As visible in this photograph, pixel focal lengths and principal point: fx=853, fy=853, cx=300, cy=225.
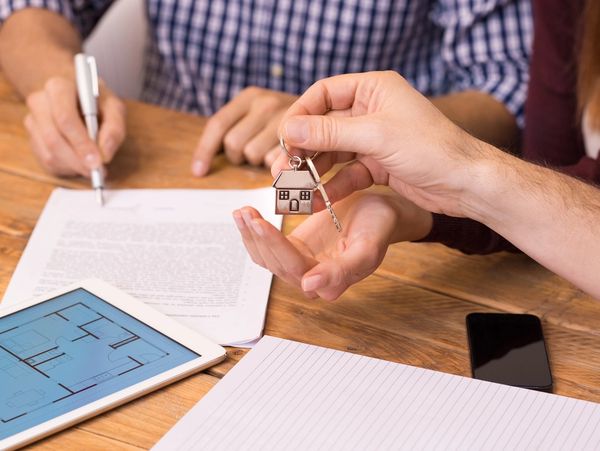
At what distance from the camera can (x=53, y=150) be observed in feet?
3.88

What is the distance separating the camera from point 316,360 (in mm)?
799

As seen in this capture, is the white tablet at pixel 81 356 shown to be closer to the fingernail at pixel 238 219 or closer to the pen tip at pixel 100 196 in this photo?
the fingernail at pixel 238 219

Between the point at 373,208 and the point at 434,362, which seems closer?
the point at 434,362

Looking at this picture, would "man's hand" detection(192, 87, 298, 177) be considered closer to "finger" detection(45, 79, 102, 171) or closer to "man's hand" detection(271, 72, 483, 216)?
"finger" detection(45, 79, 102, 171)

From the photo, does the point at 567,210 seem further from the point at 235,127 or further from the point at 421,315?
the point at 235,127

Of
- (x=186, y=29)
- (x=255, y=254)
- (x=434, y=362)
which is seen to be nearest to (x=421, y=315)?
(x=434, y=362)

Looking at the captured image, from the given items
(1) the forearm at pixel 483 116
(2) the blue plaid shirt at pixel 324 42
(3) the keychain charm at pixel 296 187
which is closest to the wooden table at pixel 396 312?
(3) the keychain charm at pixel 296 187

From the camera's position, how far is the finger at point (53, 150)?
118 cm

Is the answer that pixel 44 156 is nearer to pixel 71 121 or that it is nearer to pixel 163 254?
pixel 71 121

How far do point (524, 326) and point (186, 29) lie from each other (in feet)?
3.46

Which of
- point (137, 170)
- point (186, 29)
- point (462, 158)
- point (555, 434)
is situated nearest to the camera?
point (555, 434)

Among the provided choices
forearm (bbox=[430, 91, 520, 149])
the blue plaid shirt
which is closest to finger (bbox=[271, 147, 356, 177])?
forearm (bbox=[430, 91, 520, 149])

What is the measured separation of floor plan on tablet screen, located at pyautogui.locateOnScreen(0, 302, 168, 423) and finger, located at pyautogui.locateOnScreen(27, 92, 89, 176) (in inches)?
14.4

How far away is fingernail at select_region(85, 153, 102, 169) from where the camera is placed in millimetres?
1155
